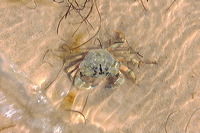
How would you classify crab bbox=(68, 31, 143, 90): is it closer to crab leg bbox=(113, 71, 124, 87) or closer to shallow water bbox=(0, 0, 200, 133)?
crab leg bbox=(113, 71, 124, 87)

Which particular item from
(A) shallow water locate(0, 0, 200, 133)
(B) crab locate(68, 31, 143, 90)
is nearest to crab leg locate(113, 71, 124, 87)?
(B) crab locate(68, 31, 143, 90)

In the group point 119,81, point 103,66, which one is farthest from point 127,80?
point 103,66

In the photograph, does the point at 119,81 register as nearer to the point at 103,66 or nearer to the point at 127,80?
the point at 127,80

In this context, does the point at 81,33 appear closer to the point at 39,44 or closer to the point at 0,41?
the point at 39,44

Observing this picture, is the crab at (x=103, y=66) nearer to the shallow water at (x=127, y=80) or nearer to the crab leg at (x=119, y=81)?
the crab leg at (x=119, y=81)

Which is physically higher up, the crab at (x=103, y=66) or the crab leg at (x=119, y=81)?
the crab at (x=103, y=66)

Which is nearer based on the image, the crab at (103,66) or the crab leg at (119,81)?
the crab at (103,66)

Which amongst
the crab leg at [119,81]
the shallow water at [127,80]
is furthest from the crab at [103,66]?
the shallow water at [127,80]
